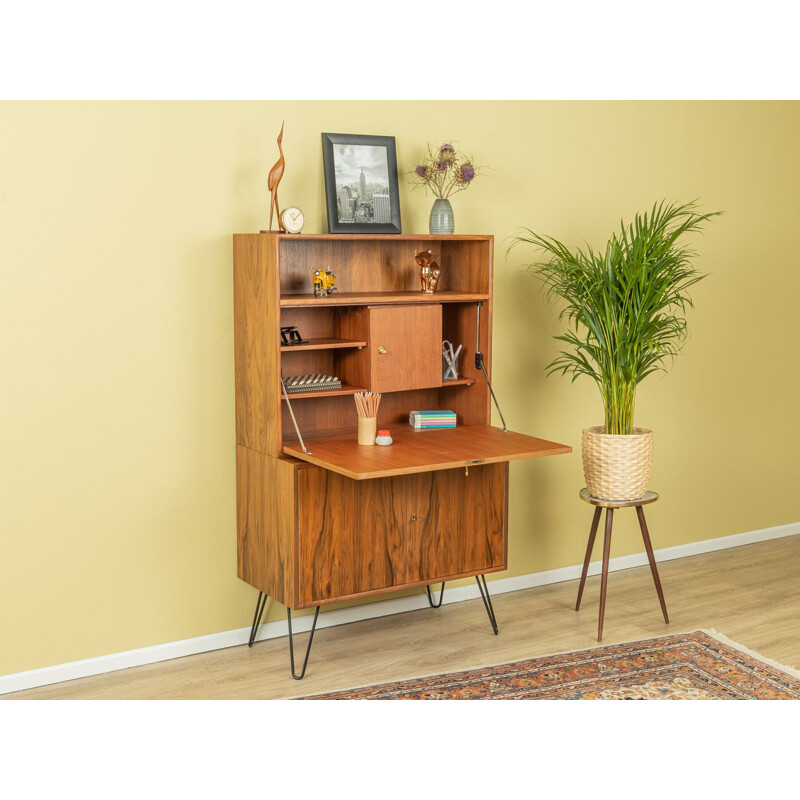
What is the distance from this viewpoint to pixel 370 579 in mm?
3781

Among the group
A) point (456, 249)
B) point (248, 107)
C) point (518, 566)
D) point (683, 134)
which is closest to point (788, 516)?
point (518, 566)

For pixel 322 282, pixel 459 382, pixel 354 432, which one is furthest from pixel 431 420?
pixel 322 282

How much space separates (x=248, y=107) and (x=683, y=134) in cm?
224

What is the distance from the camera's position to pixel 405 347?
3910 millimetres

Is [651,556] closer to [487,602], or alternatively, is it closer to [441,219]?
[487,602]

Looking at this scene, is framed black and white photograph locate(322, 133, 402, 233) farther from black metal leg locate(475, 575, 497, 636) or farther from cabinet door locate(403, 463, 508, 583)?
black metal leg locate(475, 575, 497, 636)

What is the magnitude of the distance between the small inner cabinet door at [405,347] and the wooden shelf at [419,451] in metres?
0.22

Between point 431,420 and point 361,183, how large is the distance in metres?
0.98

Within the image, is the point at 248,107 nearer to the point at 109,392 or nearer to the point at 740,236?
the point at 109,392

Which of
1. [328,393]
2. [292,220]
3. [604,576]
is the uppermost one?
[292,220]

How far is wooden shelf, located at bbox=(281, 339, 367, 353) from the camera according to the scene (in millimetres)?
3658

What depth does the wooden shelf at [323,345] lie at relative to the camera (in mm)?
3658

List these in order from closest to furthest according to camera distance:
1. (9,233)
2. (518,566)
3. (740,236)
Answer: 1. (9,233)
2. (518,566)
3. (740,236)

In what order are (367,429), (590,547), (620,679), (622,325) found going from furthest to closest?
(590,547), (622,325), (367,429), (620,679)
